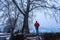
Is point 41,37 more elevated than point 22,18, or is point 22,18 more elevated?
point 22,18

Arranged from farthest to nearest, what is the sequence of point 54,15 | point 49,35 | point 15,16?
point 15,16 < point 54,15 < point 49,35

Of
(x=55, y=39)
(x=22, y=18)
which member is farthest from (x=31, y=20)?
(x=55, y=39)

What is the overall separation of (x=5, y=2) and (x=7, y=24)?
115 inches

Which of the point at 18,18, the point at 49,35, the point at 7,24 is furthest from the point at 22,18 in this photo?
the point at 49,35

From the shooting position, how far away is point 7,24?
23.3 meters

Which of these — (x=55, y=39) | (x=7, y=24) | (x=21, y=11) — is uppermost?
(x=21, y=11)

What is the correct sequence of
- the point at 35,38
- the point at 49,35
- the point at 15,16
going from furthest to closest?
the point at 15,16 < the point at 49,35 < the point at 35,38

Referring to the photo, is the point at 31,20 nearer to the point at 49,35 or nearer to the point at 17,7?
the point at 17,7

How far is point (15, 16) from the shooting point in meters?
22.6

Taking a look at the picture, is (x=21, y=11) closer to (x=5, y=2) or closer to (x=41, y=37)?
(x=5, y=2)

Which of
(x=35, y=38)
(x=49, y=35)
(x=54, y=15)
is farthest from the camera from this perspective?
(x=54, y=15)

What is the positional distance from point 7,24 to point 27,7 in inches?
133

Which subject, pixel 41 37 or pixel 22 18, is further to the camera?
pixel 22 18

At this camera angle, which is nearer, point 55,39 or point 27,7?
point 55,39
